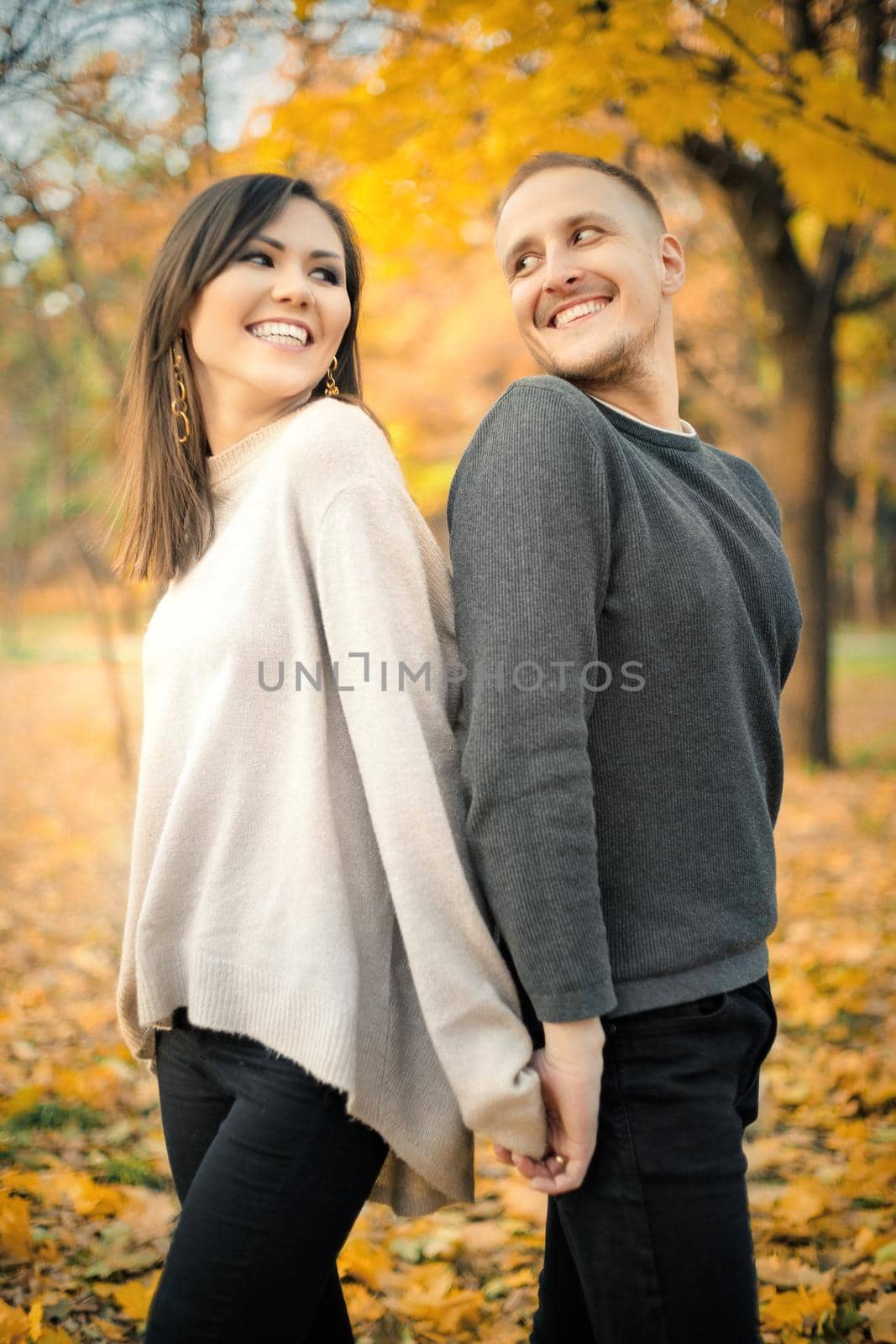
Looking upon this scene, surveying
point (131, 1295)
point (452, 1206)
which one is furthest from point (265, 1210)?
point (452, 1206)

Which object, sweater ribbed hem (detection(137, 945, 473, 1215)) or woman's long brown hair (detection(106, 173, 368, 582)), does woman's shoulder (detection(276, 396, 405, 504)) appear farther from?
sweater ribbed hem (detection(137, 945, 473, 1215))

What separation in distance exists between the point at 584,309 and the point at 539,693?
727mm

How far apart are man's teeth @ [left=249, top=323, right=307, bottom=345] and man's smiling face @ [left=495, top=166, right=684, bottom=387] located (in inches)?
15.2

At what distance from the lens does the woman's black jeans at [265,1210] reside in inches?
54.1

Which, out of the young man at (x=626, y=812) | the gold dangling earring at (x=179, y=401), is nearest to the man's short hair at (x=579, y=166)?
the young man at (x=626, y=812)

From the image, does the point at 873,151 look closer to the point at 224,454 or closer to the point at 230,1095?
the point at 224,454

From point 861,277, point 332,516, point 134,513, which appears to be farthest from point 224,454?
point 861,277

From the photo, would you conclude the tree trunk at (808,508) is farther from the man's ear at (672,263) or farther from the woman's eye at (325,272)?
the woman's eye at (325,272)

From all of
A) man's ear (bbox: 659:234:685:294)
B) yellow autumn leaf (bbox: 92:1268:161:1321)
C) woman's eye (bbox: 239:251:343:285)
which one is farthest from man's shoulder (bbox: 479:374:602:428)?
yellow autumn leaf (bbox: 92:1268:161:1321)

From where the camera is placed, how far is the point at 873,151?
2.76 m

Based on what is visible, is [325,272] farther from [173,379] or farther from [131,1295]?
[131,1295]

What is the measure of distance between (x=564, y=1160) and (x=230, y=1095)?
1.70 ft

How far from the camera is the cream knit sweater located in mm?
1422

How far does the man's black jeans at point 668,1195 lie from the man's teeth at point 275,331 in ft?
4.02
